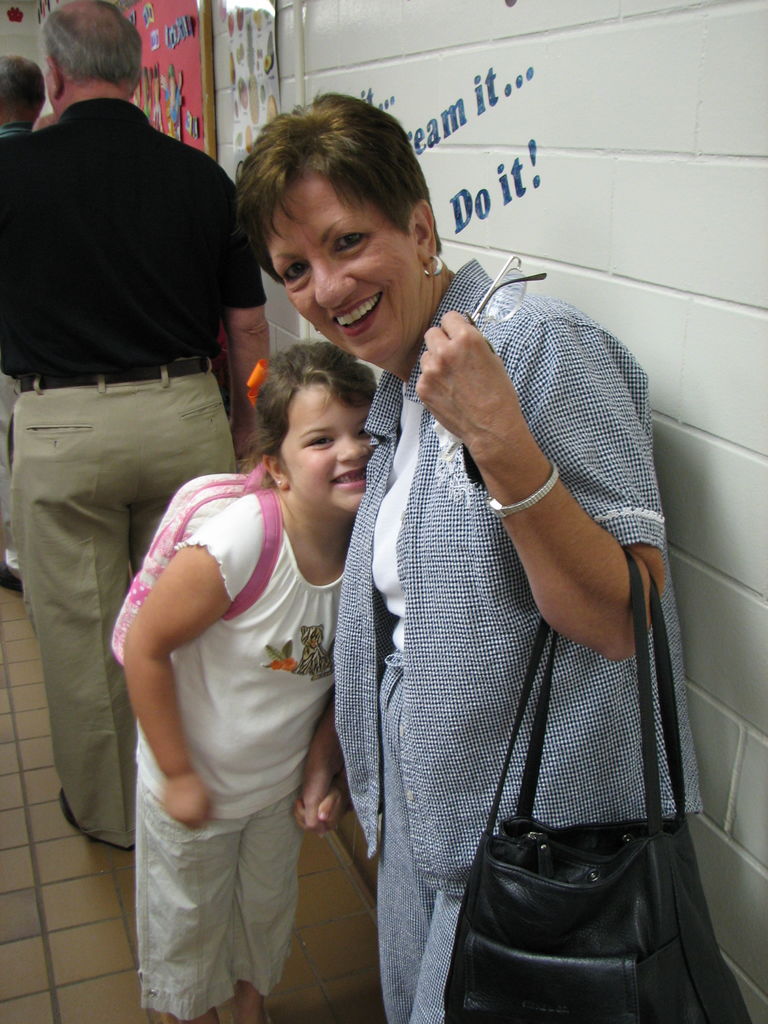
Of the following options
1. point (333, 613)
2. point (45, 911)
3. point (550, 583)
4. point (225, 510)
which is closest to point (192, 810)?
point (333, 613)

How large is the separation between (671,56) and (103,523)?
1.81 m

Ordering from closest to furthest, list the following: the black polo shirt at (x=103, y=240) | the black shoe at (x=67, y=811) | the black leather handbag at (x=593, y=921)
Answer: the black leather handbag at (x=593, y=921) → the black polo shirt at (x=103, y=240) → the black shoe at (x=67, y=811)

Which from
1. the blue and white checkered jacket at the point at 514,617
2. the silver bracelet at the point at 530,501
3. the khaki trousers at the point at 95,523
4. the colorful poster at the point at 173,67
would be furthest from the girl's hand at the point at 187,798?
the colorful poster at the point at 173,67

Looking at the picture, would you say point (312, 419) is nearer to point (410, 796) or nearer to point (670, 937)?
point (410, 796)

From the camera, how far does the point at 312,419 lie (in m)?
1.48

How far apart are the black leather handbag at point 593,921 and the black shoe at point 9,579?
142 inches

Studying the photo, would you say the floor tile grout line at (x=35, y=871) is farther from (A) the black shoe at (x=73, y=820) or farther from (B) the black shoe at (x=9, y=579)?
(B) the black shoe at (x=9, y=579)

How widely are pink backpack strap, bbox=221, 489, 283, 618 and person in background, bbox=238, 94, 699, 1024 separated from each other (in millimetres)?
174

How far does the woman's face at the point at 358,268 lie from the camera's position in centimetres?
120

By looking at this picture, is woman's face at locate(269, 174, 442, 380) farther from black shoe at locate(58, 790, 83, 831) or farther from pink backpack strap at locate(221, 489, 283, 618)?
black shoe at locate(58, 790, 83, 831)

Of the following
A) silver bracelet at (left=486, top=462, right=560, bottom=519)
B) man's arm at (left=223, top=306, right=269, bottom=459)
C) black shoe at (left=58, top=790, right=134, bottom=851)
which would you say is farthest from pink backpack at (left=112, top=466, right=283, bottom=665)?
black shoe at (left=58, top=790, right=134, bottom=851)

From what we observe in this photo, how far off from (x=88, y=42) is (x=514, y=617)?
1975 millimetres

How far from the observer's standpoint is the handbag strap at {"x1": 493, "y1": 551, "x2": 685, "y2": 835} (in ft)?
2.98

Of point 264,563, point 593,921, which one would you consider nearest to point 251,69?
point 264,563
